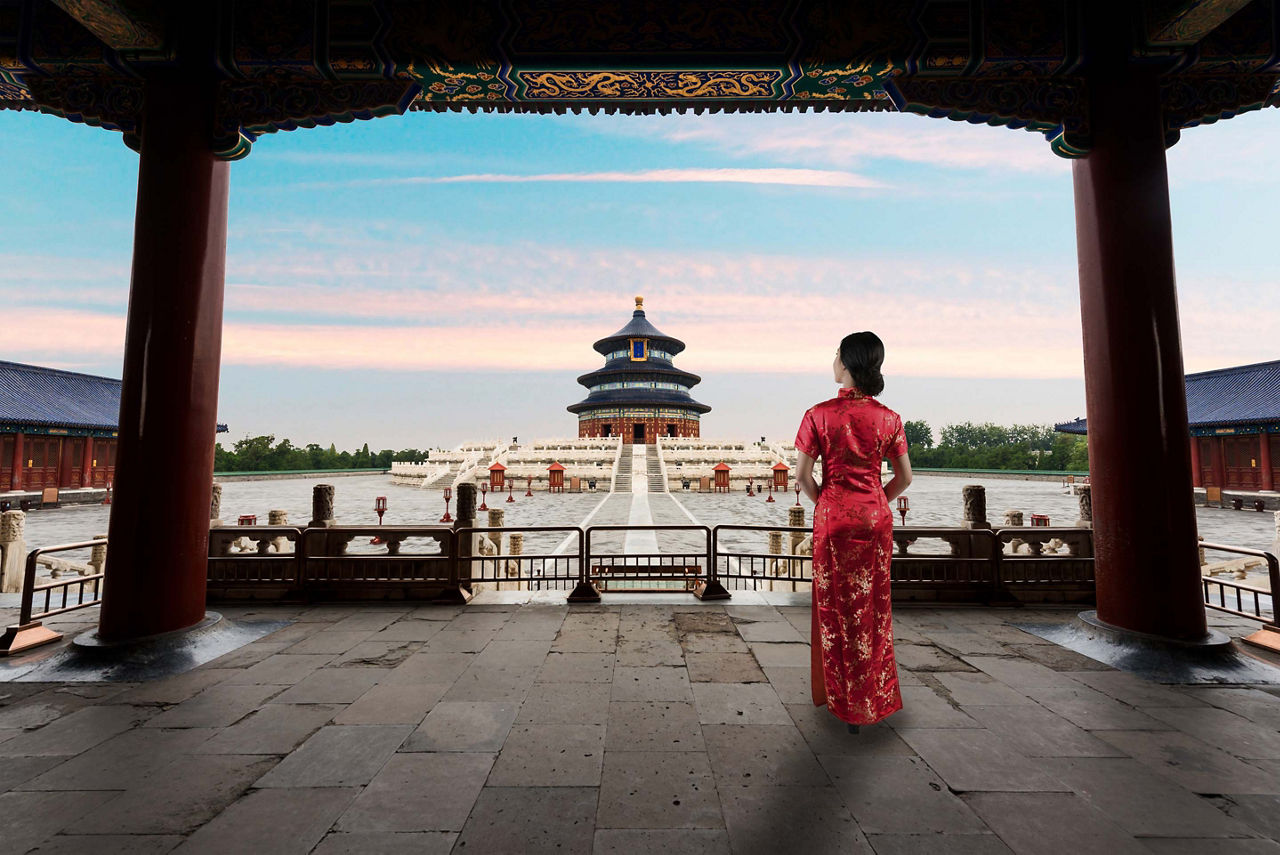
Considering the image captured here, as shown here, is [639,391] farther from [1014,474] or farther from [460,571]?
[460,571]

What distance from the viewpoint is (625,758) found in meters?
2.53

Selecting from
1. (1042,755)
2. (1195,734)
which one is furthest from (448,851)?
(1195,734)

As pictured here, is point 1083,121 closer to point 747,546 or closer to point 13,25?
point 13,25

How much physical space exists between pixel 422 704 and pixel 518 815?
1277mm

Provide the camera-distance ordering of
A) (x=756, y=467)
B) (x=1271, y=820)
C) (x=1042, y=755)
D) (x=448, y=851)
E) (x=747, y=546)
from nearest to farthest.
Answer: (x=448, y=851) < (x=1271, y=820) < (x=1042, y=755) < (x=747, y=546) < (x=756, y=467)

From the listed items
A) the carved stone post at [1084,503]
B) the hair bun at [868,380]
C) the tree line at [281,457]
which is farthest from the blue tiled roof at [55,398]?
the carved stone post at [1084,503]

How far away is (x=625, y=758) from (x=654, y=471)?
2501 centimetres

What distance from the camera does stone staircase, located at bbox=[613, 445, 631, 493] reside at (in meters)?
25.4

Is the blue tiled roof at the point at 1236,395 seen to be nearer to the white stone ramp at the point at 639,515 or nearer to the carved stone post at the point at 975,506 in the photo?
the white stone ramp at the point at 639,515

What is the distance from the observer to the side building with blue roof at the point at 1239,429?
2112 centimetres

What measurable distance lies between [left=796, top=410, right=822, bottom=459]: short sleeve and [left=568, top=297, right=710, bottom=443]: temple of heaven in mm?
38320

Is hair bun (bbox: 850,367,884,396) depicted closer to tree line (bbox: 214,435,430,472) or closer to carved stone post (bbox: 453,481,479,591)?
carved stone post (bbox: 453,481,479,591)

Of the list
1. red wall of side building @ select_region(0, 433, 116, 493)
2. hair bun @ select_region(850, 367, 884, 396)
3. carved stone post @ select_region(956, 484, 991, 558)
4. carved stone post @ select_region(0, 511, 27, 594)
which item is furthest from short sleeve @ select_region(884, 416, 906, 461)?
red wall of side building @ select_region(0, 433, 116, 493)

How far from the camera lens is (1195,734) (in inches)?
110
